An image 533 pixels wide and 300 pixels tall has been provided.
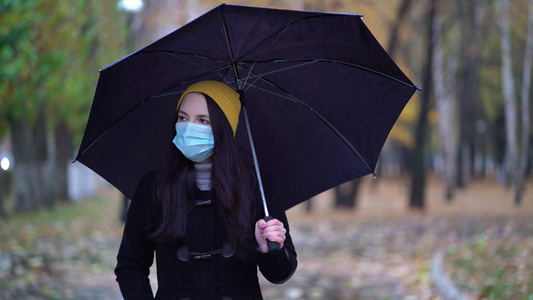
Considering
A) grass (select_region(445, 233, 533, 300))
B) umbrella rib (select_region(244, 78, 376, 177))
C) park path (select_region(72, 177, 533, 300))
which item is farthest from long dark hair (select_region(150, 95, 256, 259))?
park path (select_region(72, 177, 533, 300))

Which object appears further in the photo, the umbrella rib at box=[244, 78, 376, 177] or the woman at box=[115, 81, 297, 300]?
the umbrella rib at box=[244, 78, 376, 177]

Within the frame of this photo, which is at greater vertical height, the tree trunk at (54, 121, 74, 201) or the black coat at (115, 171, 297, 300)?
the tree trunk at (54, 121, 74, 201)

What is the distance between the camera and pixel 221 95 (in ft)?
11.4

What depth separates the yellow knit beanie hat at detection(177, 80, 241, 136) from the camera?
3.44 meters

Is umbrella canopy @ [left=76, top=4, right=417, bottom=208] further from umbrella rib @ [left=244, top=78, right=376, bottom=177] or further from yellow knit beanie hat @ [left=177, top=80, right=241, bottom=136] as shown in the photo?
yellow knit beanie hat @ [left=177, top=80, right=241, bottom=136]

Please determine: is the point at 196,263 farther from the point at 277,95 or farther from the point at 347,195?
the point at 347,195

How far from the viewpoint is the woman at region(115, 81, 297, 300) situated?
3.27 m

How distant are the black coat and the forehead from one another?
368mm

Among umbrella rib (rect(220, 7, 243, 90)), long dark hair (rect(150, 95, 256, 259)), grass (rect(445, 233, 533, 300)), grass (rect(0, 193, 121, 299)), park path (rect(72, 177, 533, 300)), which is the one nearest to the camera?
long dark hair (rect(150, 95, 256, 259))

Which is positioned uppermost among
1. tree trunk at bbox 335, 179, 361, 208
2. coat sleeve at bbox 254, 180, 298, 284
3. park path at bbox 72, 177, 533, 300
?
tree trunk at bbox 335, 179, 361, 208

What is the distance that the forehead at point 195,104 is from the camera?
11.3 ft

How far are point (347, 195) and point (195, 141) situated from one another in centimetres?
2450

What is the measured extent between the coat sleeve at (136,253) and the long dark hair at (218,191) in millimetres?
69

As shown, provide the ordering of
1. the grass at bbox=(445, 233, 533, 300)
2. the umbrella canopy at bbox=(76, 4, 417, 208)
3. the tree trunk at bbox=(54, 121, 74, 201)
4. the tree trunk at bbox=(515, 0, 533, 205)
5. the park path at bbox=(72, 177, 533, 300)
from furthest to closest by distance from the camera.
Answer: the tree trunk at bbox=(54, 121, 74, 201) < the tree trunk at bbox=(515, 0, 533, 205) < the park path at bbox=(72, 177, 533, 300) < the grass at bbox=(445, 233, 533, 300) < the umbrella canopy at bbox=(76, 4, 417, 208)
